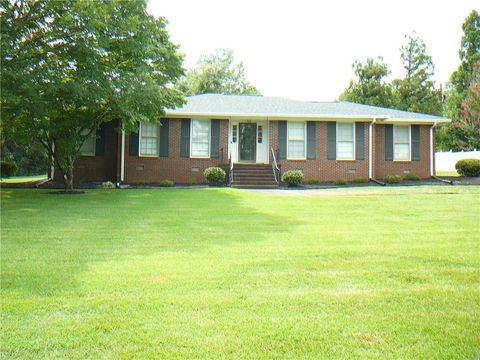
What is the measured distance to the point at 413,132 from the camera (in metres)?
19.8

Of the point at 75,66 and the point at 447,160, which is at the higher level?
the point at 75,66

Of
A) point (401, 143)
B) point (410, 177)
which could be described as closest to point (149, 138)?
point (401, 143)

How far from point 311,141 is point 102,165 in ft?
30.5

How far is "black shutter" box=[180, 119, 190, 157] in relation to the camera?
60.1 feet

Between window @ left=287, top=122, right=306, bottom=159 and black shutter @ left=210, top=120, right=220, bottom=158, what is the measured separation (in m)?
3.18

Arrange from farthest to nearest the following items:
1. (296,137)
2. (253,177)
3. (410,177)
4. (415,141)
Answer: (415,141) < (410,177) < (296,137) < (253,177)

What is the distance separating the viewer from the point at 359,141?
19.1 m

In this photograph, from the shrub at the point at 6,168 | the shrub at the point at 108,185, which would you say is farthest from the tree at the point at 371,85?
the shrub at the point at 6,168

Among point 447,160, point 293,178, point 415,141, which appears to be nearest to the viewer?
point 293,178

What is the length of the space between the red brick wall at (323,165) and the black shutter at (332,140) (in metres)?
0.14

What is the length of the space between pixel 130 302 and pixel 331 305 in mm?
1650

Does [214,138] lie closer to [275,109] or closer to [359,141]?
[275,109]

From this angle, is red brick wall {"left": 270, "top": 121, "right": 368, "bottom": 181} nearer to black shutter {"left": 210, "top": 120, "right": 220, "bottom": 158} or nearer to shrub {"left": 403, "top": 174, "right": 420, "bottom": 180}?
shrub {"left": 403, "top": 174, "right": 420, "bottom": 180}

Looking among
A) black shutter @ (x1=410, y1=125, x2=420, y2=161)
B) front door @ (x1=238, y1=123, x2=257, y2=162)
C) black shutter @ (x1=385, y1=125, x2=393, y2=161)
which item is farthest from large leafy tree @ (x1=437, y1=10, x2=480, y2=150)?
front door @ (x1=238, y1=123, x2=257, y2=162)
